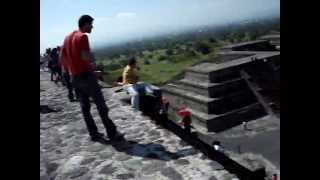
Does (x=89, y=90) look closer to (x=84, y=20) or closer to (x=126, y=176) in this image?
(x=84, y=20)

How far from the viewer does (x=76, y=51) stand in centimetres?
546

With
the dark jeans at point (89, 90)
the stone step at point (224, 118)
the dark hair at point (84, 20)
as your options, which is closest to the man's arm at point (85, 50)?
the dark hair at point (84, 20)

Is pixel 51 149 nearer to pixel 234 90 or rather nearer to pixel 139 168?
pixel 139 168

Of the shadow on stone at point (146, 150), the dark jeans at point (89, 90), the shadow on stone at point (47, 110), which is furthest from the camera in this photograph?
the shadow on stone at point (47, 110)

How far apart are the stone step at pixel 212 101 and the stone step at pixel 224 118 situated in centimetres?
28

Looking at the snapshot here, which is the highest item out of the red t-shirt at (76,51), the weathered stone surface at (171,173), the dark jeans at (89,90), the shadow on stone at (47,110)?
the red t-shirt at (76,51)

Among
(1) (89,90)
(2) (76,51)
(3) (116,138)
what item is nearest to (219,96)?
(3) (116,138)

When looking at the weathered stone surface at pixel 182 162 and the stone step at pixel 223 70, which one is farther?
the stone step at pixel 223 70

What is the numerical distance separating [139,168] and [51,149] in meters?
1.82

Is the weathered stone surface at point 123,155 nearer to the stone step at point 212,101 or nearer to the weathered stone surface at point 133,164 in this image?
the weathered stone surface at point 133,164

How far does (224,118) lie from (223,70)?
245 centimetres

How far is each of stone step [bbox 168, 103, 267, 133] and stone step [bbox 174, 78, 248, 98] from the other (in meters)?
0.93

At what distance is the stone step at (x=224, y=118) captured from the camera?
19188 millimetres
